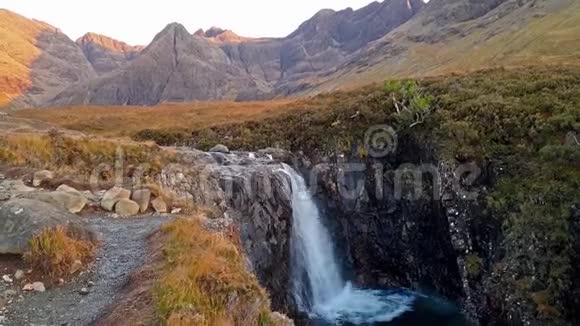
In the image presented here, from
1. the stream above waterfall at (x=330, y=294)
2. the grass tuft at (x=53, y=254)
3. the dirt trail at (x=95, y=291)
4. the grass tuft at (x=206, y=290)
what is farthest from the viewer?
the stream above waterfall at (x=330, y=294)

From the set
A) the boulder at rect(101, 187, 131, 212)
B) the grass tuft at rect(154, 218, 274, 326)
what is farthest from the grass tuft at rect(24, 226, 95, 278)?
the boulder at rect(101, 187, 131, 212)

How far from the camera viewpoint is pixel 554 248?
23484 mm

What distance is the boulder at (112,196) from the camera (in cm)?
1694

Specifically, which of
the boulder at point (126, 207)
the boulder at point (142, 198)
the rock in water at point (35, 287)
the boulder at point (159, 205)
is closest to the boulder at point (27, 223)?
the rock in water at point (35, 287)

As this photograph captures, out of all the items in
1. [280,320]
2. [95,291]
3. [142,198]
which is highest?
[142,198]

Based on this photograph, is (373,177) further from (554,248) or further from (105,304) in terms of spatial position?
(105,304)

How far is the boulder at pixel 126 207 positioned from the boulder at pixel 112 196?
25cm

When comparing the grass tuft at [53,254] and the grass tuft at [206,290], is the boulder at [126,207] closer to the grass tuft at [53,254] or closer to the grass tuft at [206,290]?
the grass tuft at [53,254]

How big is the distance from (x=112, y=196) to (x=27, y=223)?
515 centimetres

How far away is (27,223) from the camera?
40.0 feet

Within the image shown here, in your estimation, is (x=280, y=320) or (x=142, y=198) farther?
(x=142, y=198)

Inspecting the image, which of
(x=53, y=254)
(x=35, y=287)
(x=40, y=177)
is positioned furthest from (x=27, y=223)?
(x=40, y=177)

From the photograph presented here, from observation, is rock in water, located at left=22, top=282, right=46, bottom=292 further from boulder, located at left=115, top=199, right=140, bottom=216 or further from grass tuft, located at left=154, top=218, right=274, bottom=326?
boulder, located at left=115, top=199, right=140, bottom=216

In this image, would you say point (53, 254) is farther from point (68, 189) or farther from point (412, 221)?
point (412, 221)
